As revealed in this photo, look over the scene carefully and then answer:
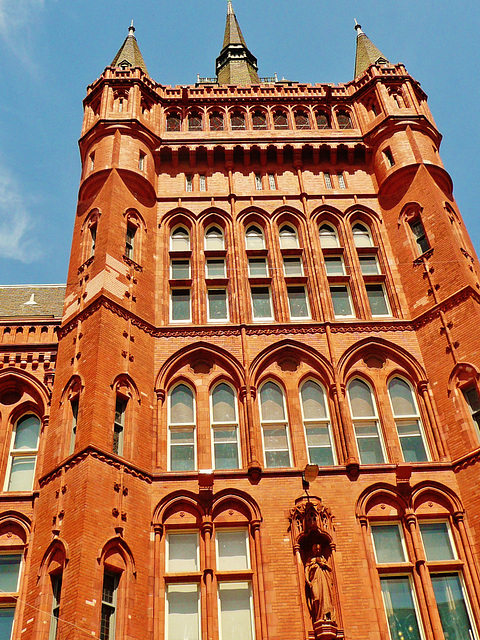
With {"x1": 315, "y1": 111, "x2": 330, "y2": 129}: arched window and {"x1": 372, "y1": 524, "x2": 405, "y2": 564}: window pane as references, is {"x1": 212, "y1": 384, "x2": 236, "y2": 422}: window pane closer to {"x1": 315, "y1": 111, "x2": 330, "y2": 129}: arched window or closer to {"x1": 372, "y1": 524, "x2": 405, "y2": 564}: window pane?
{"x1": 372, "y1": 524, "x2": 405, "y2": 564}: window pane

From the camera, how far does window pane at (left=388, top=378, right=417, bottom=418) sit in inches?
832

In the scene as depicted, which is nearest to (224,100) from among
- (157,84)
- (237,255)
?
(157,84)

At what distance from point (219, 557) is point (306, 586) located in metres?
2.24

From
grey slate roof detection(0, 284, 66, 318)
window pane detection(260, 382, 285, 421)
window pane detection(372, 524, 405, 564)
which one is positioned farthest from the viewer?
grey slate roof detection(0, 284, 66, 318)

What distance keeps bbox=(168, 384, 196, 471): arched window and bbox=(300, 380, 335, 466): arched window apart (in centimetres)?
307

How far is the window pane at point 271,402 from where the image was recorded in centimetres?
2094

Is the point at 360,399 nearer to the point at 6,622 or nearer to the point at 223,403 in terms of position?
the point at 223,403

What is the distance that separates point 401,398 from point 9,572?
1126cm

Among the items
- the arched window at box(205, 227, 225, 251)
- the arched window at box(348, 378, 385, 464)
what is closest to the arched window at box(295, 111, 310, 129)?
the arched window at box(205, 227, 225, 251)

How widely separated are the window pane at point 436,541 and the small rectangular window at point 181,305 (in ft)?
30.6

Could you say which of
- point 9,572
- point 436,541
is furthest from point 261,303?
point 9,572

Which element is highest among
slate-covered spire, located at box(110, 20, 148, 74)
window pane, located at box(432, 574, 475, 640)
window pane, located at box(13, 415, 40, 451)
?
slate-covered spire, located at box(110, 20, 148, 74)

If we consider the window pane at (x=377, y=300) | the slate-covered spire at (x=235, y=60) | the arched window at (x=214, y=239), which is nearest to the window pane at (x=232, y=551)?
the window pane at (x=377, y=300)

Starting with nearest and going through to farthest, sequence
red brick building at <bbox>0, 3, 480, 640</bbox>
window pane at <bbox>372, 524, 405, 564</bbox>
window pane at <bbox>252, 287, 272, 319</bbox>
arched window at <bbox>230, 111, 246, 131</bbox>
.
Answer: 1. red brick building at <bbox>0, 3, 480, 640</bbox>
2. window pane at <bbox>372, 524, 405, 564</bbox>
3. window pane at <bbox>252, 287, 272, 319</bbox>
4. arched window at <bbox>230, 111, 246, 131</bbox>
